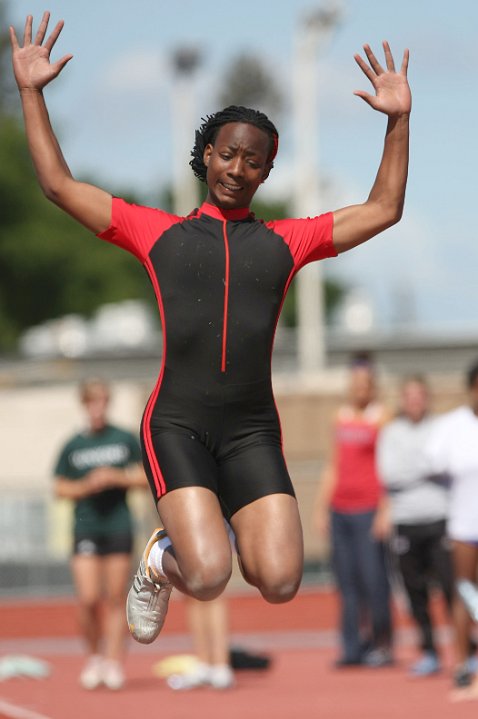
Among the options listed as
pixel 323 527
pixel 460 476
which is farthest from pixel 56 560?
pixel 460 476

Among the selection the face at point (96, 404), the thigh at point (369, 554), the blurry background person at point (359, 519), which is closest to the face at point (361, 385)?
the blurry background person at point (359, 519)

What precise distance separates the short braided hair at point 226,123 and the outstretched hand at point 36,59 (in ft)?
2.16

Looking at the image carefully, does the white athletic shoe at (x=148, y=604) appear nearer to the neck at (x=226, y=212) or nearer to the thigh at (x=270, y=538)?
the thigh at (x=270, y=538)

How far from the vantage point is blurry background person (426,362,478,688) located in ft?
36.6

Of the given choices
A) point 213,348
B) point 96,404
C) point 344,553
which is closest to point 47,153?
point 213,348

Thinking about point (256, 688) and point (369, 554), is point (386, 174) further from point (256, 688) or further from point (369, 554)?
point (369, 554)

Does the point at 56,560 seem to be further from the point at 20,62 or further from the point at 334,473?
the point at 20,62

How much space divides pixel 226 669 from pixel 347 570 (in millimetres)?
1893

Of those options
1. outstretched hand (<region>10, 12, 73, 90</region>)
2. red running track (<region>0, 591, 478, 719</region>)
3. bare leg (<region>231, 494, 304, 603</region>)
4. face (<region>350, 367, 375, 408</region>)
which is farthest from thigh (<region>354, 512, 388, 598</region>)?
outstretched hand (<region>10, 12, 73, 90</region>)

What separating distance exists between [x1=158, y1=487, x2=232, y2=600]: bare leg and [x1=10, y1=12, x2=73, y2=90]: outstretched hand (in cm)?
182

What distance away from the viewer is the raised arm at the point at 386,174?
689 cm

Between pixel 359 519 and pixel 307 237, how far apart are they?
21.3 feet

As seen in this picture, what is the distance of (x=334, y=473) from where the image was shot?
43.7 feet

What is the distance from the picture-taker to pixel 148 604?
7168 mm
